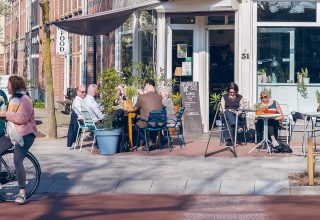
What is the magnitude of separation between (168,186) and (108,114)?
4531 mm

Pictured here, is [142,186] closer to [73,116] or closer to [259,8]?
[73,116]

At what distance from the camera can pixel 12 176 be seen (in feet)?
38.4

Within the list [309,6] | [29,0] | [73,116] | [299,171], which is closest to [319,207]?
[299,171]

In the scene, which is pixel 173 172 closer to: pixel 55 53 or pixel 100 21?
pixel 100 21

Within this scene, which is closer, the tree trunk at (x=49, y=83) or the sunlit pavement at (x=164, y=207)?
the sunlit pavement at (x=164, y=207)

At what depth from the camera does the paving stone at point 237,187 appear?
1239 centimetres

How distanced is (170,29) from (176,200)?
989 centimetres

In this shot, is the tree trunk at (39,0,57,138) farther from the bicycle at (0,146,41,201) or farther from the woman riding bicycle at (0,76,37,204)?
the woman riding bicycle at (0,76,37,204)

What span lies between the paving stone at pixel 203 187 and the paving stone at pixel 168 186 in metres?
0.09

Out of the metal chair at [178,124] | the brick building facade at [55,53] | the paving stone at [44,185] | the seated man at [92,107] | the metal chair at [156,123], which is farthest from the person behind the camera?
the brick building facade at [55,53]

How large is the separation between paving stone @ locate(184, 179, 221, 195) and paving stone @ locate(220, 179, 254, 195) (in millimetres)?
90

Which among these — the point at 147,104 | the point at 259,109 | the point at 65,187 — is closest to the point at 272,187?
the point at 65,187

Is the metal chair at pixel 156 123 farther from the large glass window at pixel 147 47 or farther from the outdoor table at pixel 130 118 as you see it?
the large glass window at pixel 147 47

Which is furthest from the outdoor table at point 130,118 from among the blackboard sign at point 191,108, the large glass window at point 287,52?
the large glass window at point 287,52
